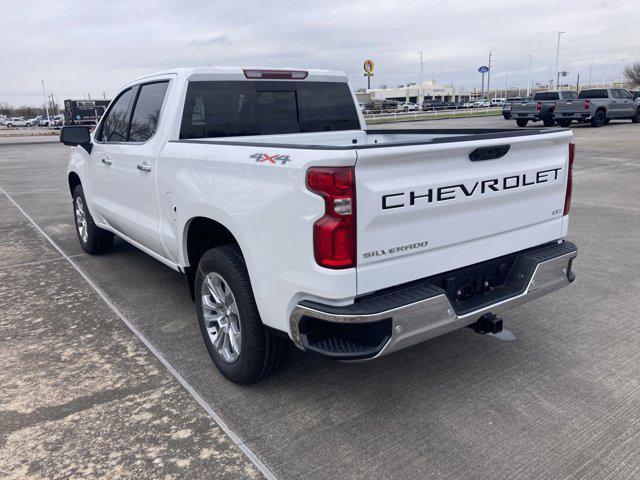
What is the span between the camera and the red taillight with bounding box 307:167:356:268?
251 centimetres

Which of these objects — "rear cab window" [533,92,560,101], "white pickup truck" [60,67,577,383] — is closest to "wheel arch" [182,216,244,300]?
"white pickup truck" [60,67,577,383]

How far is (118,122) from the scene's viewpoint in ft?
17.0

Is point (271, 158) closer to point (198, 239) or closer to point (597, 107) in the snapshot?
point (198, 239)

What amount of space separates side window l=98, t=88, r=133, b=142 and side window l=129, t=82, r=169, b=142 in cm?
21

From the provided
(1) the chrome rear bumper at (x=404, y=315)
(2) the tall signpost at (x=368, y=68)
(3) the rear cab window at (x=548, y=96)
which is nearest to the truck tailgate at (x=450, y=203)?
(1) the chrome rear bumper at (x=404, y=315)

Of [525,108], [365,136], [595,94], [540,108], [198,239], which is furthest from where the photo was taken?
[595,94]

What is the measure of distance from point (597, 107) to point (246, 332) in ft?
87.8

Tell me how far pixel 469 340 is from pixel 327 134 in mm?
2108

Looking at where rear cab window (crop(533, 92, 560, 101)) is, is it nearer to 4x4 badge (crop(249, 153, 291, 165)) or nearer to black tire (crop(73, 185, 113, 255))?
black tire (crop(73, 185, 113, 255))

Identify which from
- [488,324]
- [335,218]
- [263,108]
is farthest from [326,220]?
[263,108]

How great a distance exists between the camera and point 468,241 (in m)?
3.08

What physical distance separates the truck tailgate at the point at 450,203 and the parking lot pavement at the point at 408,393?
2.76ft

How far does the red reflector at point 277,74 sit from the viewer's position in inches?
174

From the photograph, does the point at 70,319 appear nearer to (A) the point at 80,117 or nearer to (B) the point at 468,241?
(B) the point at 468,241
